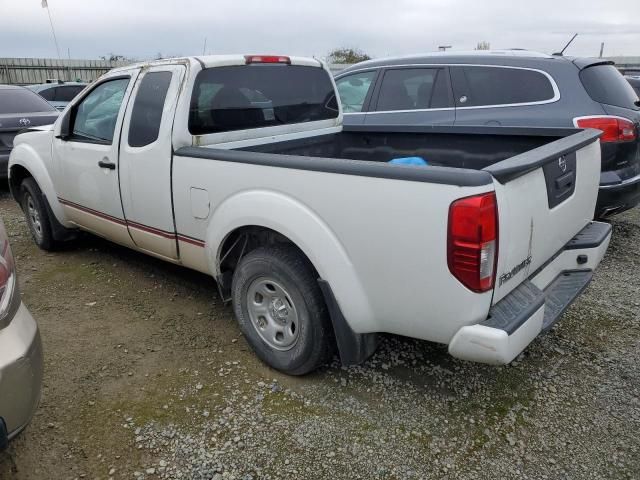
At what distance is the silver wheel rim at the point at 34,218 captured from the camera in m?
5.12

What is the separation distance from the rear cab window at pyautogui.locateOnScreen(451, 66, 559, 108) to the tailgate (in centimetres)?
190

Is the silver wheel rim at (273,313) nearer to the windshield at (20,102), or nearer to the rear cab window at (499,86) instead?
the rear cab window at (499,86)

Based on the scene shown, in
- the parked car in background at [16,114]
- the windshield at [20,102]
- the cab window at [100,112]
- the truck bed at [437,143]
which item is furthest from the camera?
the windshield at [20,102]

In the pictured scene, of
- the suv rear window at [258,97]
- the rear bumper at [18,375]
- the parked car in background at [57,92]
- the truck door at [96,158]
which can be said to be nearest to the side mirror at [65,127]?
the truck door at [96,158]

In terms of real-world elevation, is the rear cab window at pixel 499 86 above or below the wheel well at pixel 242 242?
above

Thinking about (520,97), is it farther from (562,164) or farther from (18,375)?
(18,375)

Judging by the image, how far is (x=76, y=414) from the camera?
2818mm

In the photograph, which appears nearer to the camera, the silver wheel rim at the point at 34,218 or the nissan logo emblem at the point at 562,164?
the nissan logo emblem at the point at 562,164

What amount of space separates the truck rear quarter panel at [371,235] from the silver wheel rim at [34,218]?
298 cm

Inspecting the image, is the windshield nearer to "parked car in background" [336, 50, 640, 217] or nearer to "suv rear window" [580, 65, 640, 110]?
"parked car in background" [336, 50, 640, 217]

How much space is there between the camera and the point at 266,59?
12.5ft

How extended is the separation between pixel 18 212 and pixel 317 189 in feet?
18.9

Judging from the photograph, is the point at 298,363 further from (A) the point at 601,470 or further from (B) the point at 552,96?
(B) the point at 552,96

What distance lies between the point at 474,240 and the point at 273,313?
137 centimetres
